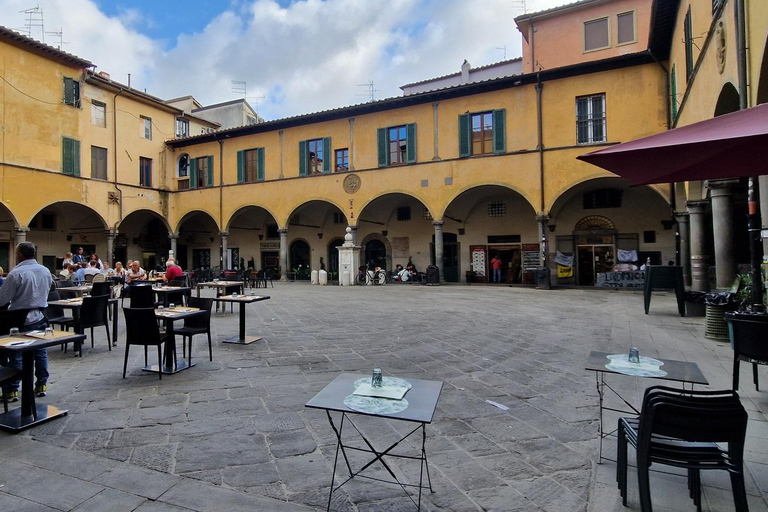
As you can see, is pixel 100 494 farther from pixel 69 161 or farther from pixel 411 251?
pixel 69 161

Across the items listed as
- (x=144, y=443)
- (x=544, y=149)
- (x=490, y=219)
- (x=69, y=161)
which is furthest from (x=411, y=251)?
(x=144, y=443)

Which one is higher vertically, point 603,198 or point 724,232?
point 603,198

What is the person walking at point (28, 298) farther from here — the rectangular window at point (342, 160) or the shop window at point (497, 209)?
the shop window at point (497, 209)

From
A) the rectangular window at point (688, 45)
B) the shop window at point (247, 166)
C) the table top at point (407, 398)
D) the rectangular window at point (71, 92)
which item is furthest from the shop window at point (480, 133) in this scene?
the rectangular window at point (71, 92)

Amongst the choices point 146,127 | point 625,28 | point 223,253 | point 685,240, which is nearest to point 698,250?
point 685,240

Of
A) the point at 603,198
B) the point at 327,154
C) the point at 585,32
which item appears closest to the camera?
the point at 603,198

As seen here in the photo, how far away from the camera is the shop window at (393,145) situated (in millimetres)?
17750

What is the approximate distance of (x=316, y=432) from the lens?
306 centimetres

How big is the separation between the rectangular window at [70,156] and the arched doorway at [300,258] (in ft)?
33.7

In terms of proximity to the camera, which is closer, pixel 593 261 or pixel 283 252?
pixel 593 261

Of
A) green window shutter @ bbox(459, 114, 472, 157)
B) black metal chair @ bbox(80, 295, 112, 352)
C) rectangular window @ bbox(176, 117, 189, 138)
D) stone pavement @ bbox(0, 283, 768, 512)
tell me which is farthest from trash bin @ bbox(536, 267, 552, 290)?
rectangular window @ bbox(176, 117, 189, 138)

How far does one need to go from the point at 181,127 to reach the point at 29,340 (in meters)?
23.5

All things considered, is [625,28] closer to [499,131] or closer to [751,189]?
[499,131]

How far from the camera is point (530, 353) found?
5.41 m
